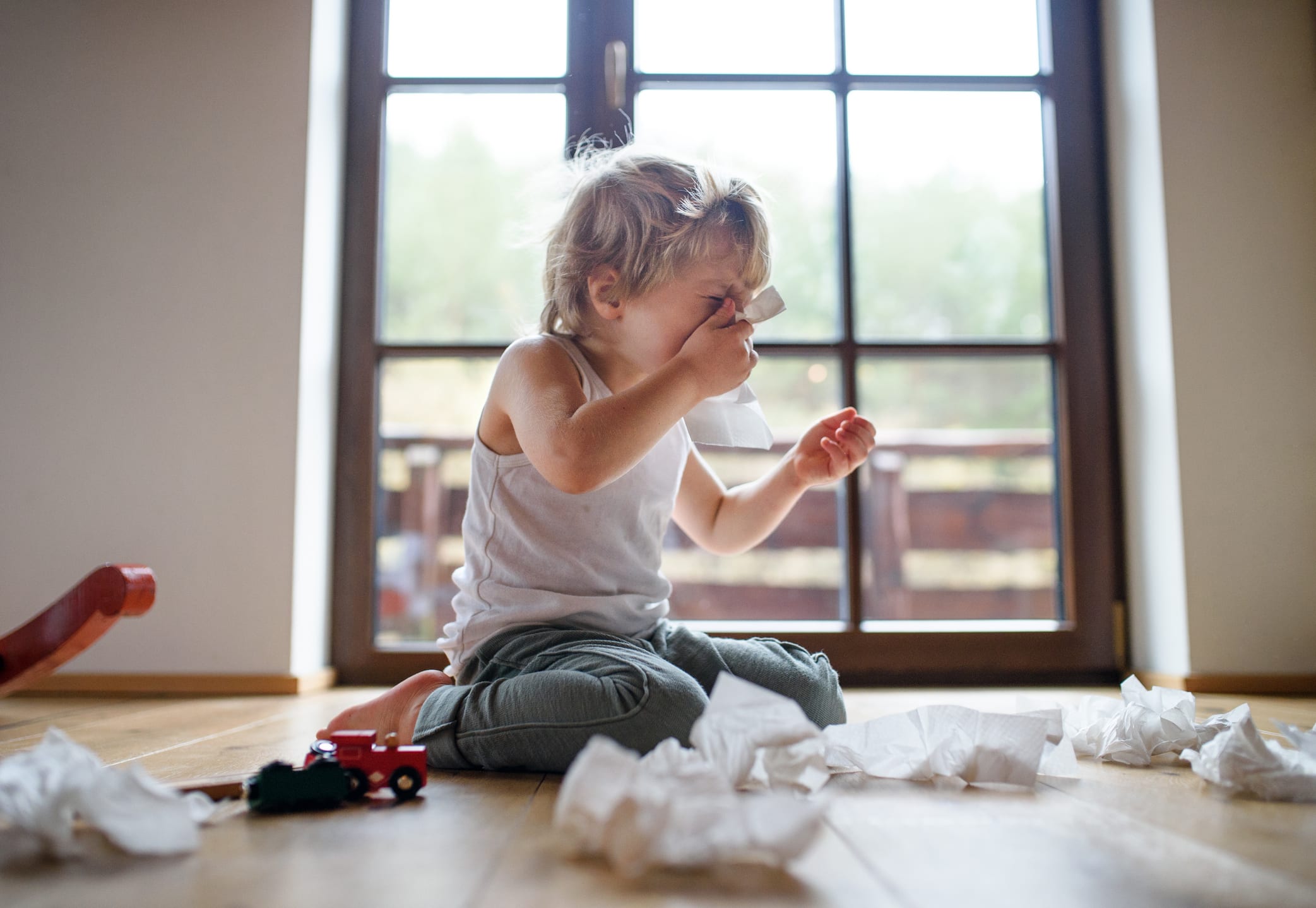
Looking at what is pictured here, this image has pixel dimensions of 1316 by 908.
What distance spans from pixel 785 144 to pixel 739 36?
0.70 ft

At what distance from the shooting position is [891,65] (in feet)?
6.05

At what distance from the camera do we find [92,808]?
0.58 meters

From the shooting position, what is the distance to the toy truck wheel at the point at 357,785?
2.35 ft

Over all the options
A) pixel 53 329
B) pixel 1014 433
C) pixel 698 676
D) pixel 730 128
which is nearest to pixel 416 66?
pixel 730 128

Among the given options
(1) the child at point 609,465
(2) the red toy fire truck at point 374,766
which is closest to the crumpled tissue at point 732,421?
(1) the child at point 609,465

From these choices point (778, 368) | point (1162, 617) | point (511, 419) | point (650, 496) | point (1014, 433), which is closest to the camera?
point (511, 419)

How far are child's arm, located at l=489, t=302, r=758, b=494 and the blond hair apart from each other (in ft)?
0.30

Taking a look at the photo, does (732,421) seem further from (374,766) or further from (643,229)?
(374,766)

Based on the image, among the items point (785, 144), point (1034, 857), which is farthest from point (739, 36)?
point (1034, 857)

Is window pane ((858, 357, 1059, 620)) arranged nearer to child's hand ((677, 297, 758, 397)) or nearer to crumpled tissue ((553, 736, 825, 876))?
child's hand ((677, 297, 758, 397))

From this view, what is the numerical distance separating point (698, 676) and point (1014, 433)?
164cm

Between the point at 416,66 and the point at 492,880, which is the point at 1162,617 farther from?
the point at 416,66

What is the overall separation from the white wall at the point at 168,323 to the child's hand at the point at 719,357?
86cm

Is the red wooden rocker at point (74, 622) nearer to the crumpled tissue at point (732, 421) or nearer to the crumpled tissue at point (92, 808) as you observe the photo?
the crumpled tissue at point (92, 808)
